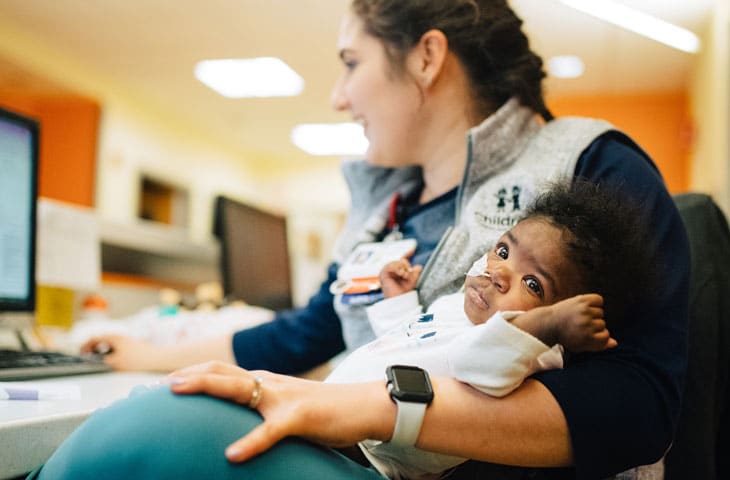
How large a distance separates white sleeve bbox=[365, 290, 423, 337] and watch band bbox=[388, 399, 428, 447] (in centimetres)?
28

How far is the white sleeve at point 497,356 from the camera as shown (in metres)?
0.62

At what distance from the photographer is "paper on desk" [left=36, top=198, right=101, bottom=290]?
5.18 ft

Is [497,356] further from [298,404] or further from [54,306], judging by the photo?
[54,306]

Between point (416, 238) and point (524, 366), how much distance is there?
49 centimetres

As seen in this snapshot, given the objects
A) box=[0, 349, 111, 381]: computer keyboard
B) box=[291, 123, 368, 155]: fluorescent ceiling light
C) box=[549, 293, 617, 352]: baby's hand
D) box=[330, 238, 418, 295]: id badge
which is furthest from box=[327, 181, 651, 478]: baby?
box=[291, 123, 368, 155]: fluorescent ceiling light

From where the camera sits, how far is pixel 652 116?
6.24m

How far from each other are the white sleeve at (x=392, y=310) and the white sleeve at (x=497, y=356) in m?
0.25

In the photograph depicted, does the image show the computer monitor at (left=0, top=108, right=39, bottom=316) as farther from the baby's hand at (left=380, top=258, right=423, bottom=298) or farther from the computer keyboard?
the baby's hand at (left=380, top=258, right=423, bottom=298)

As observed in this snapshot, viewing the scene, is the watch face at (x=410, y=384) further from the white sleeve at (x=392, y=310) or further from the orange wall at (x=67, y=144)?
the orange wall at (x=67, y=144)

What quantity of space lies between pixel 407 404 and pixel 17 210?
98cm

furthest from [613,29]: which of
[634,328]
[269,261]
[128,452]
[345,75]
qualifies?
[128,452]

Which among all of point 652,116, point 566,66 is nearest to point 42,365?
point 566,66

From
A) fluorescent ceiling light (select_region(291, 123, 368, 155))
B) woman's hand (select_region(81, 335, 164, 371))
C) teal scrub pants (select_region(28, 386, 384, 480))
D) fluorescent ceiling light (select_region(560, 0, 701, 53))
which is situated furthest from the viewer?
fluorescent ceiling light (select_region(291, 123, 368, 155))

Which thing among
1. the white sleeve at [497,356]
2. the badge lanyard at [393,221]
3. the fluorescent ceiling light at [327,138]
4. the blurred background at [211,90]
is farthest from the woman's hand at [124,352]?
the fluorescent ceiling light at [327,138]
